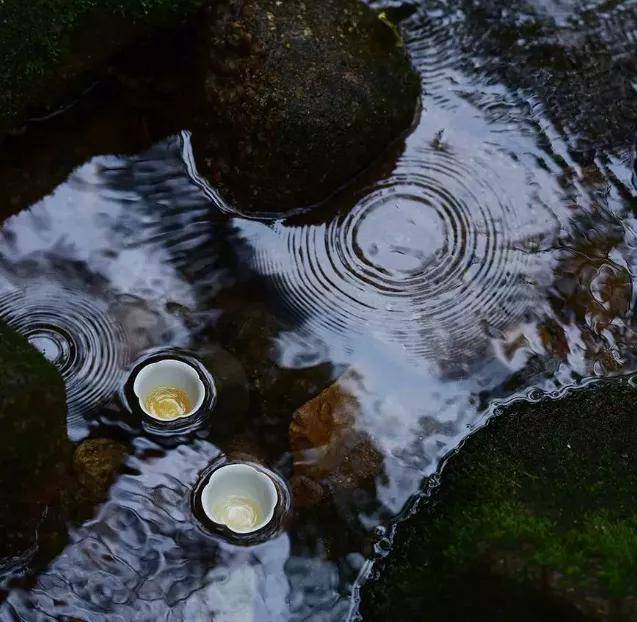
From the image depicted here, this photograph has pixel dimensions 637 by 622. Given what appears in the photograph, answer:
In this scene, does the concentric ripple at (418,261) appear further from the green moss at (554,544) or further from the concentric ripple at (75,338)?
the green moss at (554,544)

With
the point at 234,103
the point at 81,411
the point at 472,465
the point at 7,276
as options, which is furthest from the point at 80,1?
the point at 472,465

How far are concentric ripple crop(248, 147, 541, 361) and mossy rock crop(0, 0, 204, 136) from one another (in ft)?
5.36

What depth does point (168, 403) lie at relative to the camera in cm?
441

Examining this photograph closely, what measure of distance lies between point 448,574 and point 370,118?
290cm

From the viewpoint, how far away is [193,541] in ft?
13.5

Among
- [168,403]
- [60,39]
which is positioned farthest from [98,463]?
[60,39]

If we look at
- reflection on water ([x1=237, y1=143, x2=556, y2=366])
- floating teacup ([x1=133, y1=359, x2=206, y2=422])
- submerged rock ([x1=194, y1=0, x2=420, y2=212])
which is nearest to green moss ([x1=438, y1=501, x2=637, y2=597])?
reflection on water ([x1=237, y1=143, x2=556, y2=366])

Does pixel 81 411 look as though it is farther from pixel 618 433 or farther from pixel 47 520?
pixel 618 433

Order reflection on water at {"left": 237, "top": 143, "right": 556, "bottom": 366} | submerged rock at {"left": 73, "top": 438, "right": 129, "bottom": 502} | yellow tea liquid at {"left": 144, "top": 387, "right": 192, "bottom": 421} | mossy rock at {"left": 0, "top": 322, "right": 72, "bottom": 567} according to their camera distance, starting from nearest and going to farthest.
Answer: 1. mossy rock at {"left": 0, "top": 322, "right": 72, "bottom": 567}
2. submerged rock at {"left": 73, "top": 438, "right": 129, "bottom": 502}
3. yellow tea liquid at {"left": 144, "top": 387, "right": 192, "bottom": 421}
4. reflection on water at {"left": 237, "top": 143, "right": 556, "bottom": 366}

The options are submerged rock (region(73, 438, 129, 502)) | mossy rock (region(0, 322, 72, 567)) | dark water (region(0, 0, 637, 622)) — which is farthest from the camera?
submerged rock (region(73, 438, 129, 502))

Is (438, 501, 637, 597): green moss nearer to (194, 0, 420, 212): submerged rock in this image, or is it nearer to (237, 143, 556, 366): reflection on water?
(237, 143, 556, 366): reflection on water

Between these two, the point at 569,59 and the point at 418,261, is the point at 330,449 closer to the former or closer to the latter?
the point at 418,261

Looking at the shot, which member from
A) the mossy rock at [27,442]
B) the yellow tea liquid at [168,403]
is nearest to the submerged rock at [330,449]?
the yellow tea liquid at [168,403]

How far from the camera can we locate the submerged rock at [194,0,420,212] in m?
4.81
